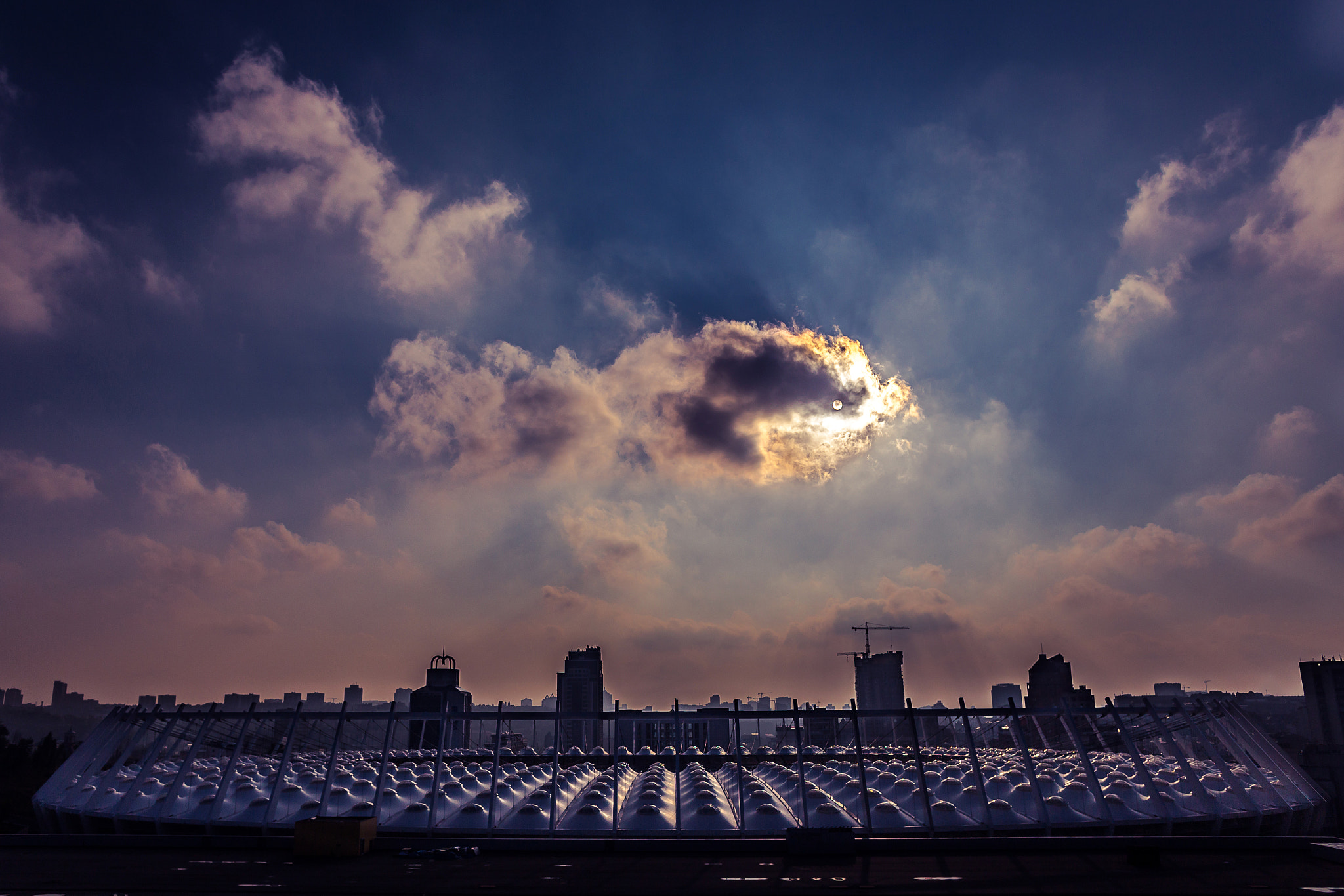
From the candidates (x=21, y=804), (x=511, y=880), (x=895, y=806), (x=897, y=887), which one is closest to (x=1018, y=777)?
(x=895, y=806)

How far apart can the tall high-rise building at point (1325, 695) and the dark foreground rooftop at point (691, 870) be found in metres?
189

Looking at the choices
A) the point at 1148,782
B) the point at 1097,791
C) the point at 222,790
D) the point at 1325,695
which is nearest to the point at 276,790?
the point at 222,790

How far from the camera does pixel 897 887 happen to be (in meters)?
30.3

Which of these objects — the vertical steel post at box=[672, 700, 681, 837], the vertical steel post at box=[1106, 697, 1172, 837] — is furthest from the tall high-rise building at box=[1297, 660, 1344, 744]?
the vertical steel post at box=[672, 700, 681, 837]

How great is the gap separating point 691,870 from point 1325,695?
21325 centimetres

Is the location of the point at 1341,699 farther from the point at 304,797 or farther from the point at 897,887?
the point at 304,797

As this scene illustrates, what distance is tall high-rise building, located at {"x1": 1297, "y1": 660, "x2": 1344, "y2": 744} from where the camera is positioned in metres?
176

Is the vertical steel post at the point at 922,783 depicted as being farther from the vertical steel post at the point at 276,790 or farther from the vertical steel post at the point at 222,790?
the vertical steel post at the point at 222,790

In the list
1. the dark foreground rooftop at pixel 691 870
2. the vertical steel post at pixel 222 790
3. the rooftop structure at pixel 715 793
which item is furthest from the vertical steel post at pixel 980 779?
the vertical steel post at pixel 222 790

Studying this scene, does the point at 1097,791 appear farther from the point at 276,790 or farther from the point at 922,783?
the point at 276,790

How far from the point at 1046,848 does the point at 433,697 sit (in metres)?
145

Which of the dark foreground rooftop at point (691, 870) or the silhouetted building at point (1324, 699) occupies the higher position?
the silhouetted building at point (1324, 699)

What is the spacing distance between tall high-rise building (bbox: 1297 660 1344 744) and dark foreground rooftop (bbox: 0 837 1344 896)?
619 ft

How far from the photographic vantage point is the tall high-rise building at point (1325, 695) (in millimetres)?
175625
